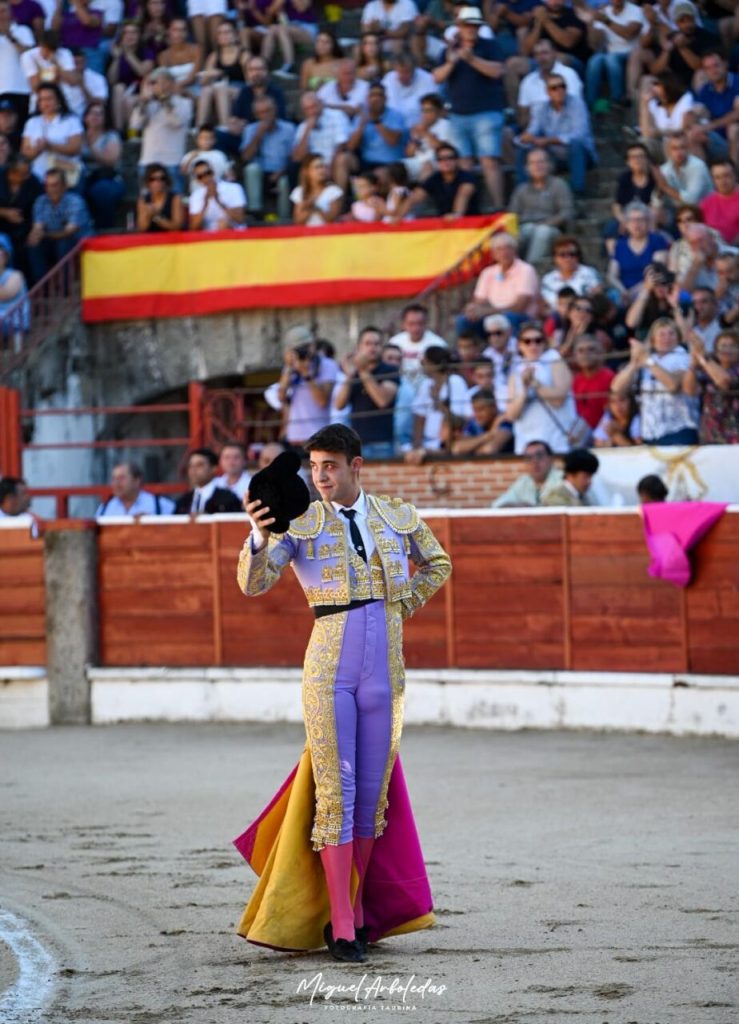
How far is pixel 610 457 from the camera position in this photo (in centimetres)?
1109

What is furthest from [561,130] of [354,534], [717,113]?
[354,534]

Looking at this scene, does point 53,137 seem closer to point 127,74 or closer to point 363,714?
point 127,74

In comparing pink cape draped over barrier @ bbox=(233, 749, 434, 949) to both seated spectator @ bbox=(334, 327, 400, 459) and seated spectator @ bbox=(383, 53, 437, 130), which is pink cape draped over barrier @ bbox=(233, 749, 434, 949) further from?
seated spectator @ bbox=(383, 53, 437, 130)

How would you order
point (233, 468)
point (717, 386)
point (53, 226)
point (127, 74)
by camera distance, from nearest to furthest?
point (717, 386) → point (233, 468) → point (53, 226) → point (127, 74)

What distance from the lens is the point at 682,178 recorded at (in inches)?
492

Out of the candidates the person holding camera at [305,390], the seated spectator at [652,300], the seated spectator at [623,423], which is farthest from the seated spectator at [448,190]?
the seated spectator at [623,423]

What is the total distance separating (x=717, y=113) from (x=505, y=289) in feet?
6.62

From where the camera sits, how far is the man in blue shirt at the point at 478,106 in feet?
44.4

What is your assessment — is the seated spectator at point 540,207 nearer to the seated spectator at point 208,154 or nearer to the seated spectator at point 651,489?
the seated spectator at point 208,154

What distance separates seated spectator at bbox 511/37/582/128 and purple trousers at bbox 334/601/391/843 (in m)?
9.08

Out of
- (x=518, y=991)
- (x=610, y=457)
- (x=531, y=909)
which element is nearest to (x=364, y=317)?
(x=610, y=457)

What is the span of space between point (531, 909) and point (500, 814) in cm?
206

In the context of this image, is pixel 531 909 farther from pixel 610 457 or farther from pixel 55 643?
pixel 55 643

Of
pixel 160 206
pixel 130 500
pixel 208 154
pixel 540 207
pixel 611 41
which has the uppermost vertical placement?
pixel 611 41
